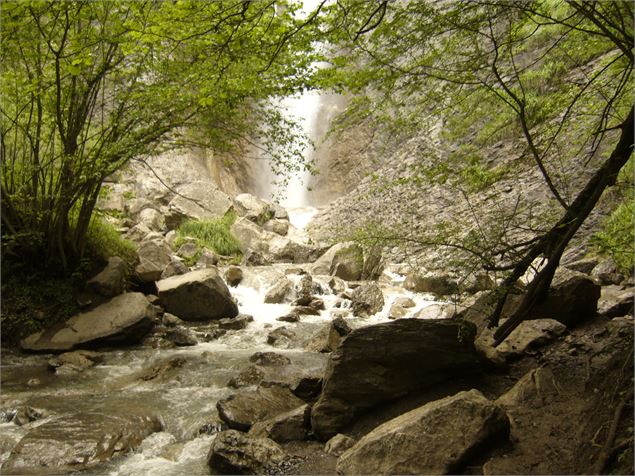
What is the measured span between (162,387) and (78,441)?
1.66 m

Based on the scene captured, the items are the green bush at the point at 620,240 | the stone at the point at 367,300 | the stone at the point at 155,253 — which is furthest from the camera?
the stone at the point at 155,253

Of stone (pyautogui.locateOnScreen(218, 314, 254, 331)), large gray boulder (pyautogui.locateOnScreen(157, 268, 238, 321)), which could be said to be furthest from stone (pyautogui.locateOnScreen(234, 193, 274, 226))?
stone (pyautogui.locateOnScreen(218, 314, 254, 331))

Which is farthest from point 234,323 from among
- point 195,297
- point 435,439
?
point 435,439

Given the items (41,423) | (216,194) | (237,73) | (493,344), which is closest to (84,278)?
(41,423)

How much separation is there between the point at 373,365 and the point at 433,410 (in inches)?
38.4

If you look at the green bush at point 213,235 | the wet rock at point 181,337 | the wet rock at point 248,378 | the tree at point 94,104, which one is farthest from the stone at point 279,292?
the wet rock at point 248,378

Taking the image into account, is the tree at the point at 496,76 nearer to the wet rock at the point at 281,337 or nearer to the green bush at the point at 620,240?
the green bush at the point at 620,240

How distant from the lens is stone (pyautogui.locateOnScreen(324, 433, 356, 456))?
3860mm

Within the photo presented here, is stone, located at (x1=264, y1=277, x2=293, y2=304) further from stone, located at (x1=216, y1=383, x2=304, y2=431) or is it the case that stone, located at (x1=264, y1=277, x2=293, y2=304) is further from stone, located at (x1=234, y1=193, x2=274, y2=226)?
stone, located at (x1=234, y1=193, x2=274, y2=226)

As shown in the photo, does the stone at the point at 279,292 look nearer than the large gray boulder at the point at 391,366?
No

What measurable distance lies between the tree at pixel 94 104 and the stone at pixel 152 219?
5972 millimetres

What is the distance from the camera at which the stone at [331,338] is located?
714 centimetres

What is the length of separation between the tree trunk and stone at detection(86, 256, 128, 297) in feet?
20.8

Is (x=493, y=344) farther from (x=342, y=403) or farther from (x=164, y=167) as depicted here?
(x=164, y=167)
